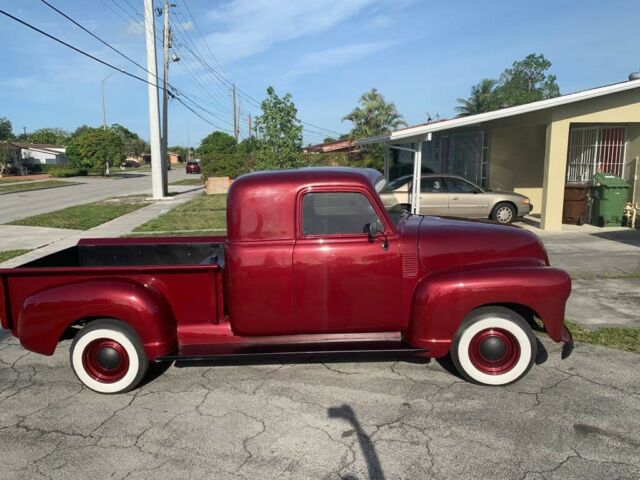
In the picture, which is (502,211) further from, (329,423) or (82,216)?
(82,216)

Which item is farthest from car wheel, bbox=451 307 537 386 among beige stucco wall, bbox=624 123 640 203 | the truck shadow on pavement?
beige stucco wall, bbox=624 123 640 203

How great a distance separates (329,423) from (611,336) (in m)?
3.42

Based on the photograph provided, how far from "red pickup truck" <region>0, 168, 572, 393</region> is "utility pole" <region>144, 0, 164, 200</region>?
20.4 m

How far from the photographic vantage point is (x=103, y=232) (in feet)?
44.5

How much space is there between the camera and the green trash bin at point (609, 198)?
1207 centimetres

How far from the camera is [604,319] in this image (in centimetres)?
572

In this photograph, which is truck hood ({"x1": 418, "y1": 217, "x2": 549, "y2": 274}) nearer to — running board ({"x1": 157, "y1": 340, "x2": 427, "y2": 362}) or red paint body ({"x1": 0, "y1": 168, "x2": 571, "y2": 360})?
red paint body ({"x1": 0, "y1": 168, "x2": 571, "y2": 360})

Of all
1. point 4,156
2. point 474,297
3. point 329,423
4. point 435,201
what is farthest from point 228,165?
point 4,156

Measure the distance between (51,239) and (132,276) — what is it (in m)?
9.87

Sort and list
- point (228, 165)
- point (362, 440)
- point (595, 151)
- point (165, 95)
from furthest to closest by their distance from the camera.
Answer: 1. point (228, 165)
2. point (165, 95)
3. point (595, 151)
4. point (362, 440)

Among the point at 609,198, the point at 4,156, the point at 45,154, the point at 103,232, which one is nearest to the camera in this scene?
the point at 609,198

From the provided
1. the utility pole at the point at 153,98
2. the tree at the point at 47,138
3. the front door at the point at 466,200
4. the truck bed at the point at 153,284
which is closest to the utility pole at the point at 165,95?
the utility pole at the point at 153,98

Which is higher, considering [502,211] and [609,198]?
[609,198]

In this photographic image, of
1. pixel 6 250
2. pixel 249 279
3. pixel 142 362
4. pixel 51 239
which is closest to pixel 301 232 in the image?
pixel 249 279
